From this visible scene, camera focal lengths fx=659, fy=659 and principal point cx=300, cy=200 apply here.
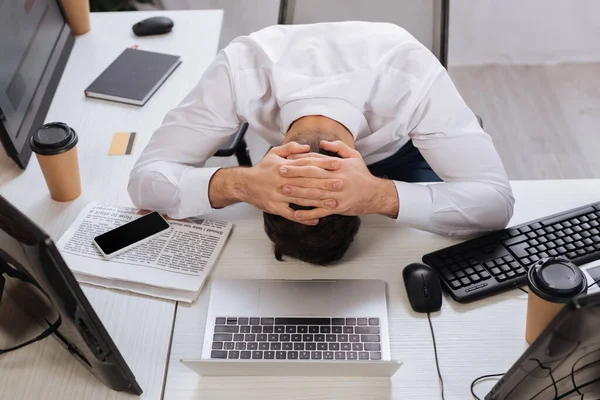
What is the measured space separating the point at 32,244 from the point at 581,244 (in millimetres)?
1003

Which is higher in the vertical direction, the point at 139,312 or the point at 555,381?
the point at 555,381

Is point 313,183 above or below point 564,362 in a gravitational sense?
below

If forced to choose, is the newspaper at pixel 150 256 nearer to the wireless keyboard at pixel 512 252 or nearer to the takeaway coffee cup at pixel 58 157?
the takeaway coffee cup at pixel 58 157

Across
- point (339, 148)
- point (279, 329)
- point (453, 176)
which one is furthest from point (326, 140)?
point (279, 329)

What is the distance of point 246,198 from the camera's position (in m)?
1.36

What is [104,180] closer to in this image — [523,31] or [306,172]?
[306,172]

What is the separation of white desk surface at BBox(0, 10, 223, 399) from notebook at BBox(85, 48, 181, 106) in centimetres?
2

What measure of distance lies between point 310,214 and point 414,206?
235 millimetres

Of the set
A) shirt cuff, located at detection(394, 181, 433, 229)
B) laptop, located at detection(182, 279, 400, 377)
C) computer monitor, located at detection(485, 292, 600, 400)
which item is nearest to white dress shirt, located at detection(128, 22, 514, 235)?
shirt cuff, located at detection(394, 181, 433, 229)

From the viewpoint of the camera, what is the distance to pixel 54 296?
85 centimetres

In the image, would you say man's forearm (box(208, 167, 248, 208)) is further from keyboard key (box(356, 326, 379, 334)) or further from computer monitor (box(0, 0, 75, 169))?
computer monitor (box(0, 0, 75, 169))

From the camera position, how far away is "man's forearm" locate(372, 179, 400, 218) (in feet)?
4.31

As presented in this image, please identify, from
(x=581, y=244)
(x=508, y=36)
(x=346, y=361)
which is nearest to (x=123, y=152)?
(x=346, y=361)

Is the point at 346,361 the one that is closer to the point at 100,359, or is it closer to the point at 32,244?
the point at 100,359
